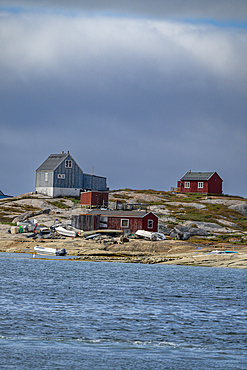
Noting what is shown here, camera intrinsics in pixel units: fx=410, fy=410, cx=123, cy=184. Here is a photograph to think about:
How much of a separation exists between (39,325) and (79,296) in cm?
883

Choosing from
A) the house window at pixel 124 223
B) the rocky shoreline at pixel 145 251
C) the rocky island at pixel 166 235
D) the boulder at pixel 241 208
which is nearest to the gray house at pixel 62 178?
the rocky island at pixel 166 235

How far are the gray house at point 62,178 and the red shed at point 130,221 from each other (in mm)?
27762

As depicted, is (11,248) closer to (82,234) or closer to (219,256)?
(82,234)

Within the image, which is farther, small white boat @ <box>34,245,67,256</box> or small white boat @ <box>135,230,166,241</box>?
small white boat @ <box>135,230,166,241</box>

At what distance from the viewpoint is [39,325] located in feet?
58.9

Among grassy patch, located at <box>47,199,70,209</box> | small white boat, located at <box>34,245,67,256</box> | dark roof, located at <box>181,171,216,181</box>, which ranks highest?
dark roof, located at <box>181,171,216,181</box>

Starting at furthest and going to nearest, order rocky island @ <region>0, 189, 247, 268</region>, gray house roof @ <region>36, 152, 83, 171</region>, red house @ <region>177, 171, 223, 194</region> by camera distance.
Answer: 1. red house @ <region>177, 171, 223, 194</region>
2. gray house roof @ <region>36, 152, 83, 171</region>
3. rocky island @ <region>0, 189, 247, 268</region>

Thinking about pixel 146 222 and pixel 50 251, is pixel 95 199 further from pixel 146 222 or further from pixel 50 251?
pixel 50 251

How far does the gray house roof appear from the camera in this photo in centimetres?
9094

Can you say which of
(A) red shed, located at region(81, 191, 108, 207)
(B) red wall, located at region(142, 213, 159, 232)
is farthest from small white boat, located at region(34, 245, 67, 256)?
(A) red shed, located at region(81, 191, 108, 207)

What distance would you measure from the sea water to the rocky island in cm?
1078

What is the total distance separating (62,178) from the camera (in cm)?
8969

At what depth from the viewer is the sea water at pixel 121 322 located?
13.5 meters

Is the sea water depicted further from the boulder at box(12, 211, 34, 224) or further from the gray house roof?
the gray house roof
